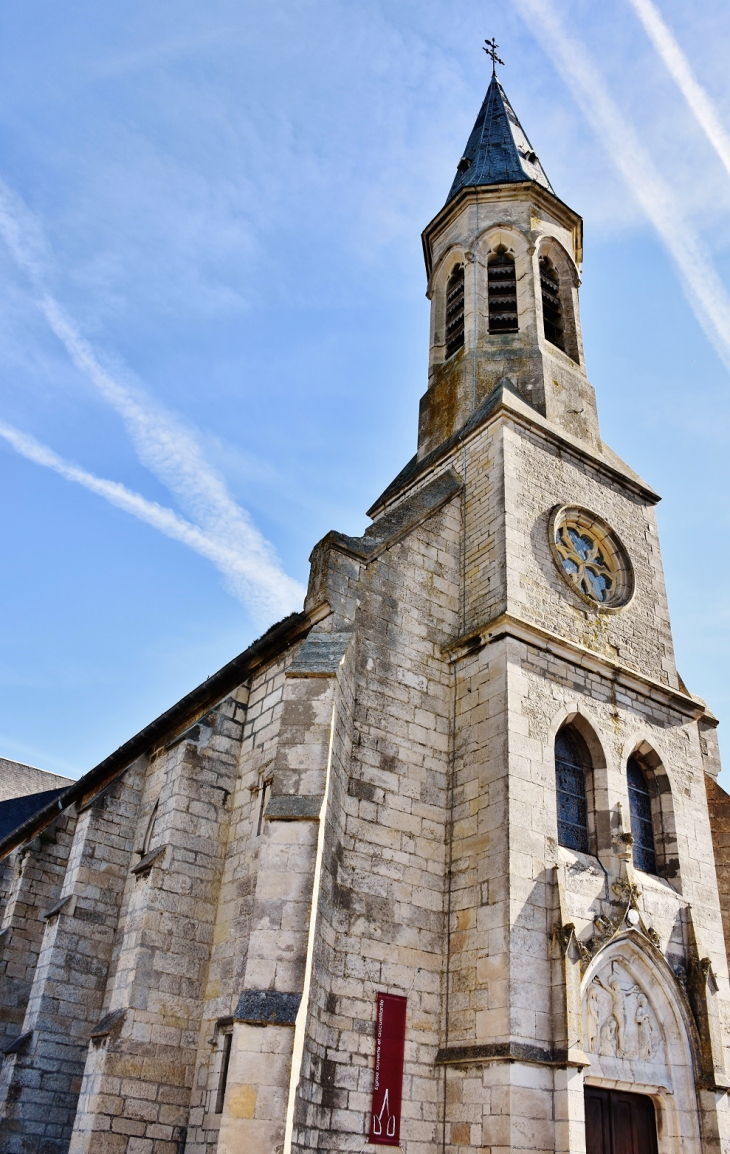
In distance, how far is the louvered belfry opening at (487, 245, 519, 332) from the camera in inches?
639

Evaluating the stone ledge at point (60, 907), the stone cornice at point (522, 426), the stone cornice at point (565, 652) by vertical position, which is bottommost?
the stone ledge at point (60, 907)

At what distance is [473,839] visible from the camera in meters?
10.1

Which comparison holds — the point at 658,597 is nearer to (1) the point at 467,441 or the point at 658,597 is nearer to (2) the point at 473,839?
(1) the point at 467,441

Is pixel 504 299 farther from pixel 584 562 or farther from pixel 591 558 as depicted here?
pixel 584 562

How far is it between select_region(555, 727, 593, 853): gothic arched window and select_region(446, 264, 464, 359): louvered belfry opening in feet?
26.5

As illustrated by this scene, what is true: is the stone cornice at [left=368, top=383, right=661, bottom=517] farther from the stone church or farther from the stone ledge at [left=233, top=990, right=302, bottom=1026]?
the stone ledge at [left=233, top=990, right=302, bottom=1026]

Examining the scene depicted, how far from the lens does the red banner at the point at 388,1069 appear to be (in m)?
8.59

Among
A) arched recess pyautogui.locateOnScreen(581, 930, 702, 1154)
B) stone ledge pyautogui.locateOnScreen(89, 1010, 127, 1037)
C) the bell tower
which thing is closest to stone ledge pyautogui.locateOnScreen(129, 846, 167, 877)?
stone ledge pyautogui.locateOnScreen(89, 1010, 127, 1037)

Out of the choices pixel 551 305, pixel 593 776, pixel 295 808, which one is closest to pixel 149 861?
pixel 295 808

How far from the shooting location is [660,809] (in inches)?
464

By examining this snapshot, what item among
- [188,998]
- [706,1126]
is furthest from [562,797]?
[188,998]

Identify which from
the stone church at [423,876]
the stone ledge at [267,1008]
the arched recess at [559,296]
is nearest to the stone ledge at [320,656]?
the stone church at [423,876]

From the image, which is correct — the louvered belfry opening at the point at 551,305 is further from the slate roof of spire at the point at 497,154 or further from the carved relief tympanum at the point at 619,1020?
the carved relief tympanum at the point at 619,1020

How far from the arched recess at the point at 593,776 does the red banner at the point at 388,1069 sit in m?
3.10
